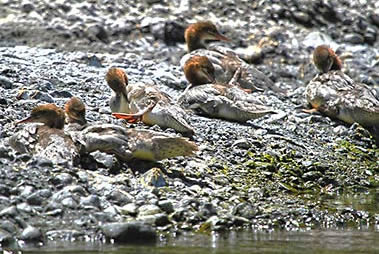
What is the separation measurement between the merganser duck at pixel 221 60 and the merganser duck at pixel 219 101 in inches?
31.2

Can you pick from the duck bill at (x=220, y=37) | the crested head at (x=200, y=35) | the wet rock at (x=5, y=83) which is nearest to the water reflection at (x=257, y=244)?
the wet rock at (x=5, y=83)

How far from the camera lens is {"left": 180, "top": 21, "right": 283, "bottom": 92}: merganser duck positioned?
13617 mm

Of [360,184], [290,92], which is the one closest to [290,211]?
[360,184]

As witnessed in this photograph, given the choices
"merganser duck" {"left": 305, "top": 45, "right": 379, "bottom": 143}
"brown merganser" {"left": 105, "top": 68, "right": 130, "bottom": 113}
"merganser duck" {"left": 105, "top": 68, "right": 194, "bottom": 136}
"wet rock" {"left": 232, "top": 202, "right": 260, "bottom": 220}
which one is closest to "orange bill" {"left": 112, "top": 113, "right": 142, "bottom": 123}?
"merganser duck" {"left": 105, "top": 68, "right": 194, "bottom": 136}

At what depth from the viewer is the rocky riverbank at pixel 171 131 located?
8.35 metres

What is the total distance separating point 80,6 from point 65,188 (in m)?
8.45

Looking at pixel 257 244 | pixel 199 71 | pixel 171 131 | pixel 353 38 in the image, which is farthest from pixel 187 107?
pixel 353 38

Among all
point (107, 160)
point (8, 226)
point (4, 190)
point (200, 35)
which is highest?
point (200, 35)

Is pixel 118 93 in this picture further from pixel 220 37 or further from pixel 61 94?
pixel 220 37

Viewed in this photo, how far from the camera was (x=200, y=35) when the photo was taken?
48.8 feet

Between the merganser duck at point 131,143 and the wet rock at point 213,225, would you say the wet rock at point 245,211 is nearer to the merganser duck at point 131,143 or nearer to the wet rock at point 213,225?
the wet rock at point 213,225

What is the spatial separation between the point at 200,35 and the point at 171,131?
434 cm

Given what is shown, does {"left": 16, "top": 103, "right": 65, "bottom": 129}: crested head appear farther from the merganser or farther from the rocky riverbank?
the rocky riverbank

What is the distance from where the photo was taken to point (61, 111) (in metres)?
9.84
